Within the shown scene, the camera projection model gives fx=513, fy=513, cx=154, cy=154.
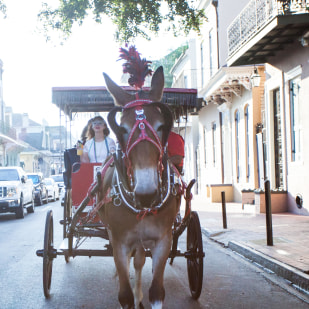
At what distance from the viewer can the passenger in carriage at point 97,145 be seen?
7.21 metres

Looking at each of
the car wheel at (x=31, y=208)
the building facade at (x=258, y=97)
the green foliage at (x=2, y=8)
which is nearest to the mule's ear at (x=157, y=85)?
the building facade at (x=258, y=97)

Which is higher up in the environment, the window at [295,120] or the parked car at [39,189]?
the window at [295,120]

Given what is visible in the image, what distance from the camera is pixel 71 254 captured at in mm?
6305

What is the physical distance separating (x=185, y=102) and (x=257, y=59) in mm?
9250

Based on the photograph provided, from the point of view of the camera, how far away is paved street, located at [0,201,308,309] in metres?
5.75

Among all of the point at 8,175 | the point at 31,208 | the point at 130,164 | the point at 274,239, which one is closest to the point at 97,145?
the point at 130,164

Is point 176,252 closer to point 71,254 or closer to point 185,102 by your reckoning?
point 71,254

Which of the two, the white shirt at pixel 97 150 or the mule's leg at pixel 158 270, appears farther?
the white shirt at pixel 97 150

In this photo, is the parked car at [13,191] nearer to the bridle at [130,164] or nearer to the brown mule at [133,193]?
the brown mule at [133,193]

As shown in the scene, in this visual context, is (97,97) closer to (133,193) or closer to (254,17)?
(133,193)

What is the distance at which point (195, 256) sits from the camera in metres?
5.93

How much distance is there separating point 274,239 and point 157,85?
617 cm

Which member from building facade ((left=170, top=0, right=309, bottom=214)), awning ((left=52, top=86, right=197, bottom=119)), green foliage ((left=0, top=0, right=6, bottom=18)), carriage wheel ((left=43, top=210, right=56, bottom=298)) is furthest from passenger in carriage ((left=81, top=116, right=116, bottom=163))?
green foliage ((left=0, top=0, right=6, bottom=18))

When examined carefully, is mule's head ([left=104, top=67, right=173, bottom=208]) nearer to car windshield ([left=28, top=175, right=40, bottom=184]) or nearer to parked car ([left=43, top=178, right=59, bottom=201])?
car windshield ([left=28, top=175, right=40, bottom=184])
